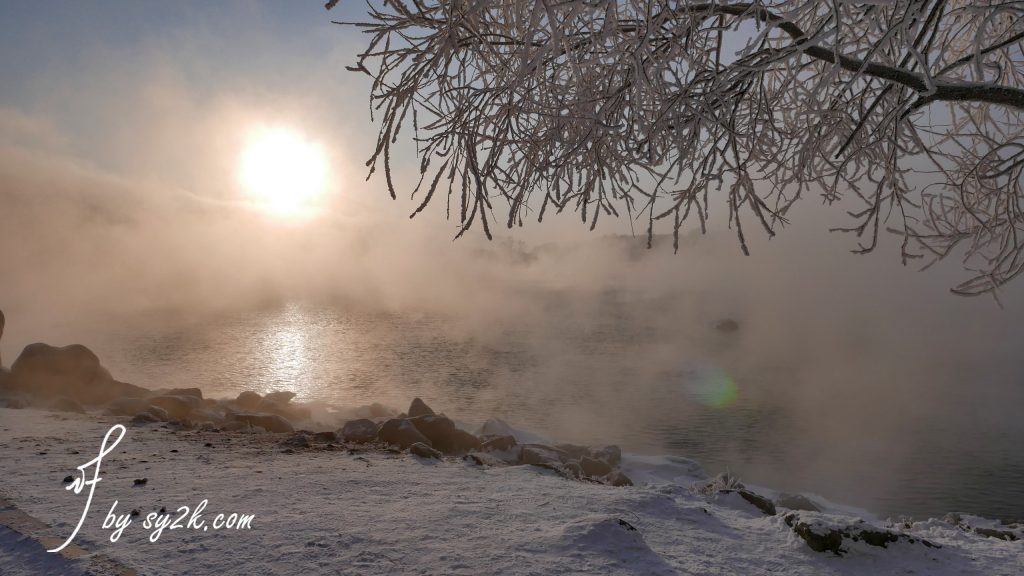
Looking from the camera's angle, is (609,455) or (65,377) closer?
(609,455)

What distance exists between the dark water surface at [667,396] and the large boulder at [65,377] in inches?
167

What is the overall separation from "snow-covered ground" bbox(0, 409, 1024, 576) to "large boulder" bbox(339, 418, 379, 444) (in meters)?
1.02

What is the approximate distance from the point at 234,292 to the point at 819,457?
2010 inches

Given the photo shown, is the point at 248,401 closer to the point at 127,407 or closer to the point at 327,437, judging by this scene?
the point at 127,407

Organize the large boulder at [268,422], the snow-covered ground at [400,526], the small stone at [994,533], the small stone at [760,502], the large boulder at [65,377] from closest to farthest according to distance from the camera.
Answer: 1. the snow-covered ground at [400,526]
2. the small stone at [760,502]
3. the small stone at [994,533]
4. the large boulder at [268,422]
5. the large boulder at [65,377]

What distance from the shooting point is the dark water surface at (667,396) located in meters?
10.8

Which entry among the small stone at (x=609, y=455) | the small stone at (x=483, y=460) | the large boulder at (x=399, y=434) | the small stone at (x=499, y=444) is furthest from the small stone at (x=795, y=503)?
the large boulder at (x=399, y=434)

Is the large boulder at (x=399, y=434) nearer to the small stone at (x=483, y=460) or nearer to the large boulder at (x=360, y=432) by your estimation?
the large boulder at (x=360, y=432)

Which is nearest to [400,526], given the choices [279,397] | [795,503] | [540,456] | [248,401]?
[540,456]

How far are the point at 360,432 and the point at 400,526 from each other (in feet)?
10.4

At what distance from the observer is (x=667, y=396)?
680 inches

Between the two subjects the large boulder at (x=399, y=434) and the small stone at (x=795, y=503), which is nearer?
the large boulder at (x=399, y=434)

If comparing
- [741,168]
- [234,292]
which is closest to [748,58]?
[741,168]

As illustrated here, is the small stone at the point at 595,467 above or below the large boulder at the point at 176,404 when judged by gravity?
below
